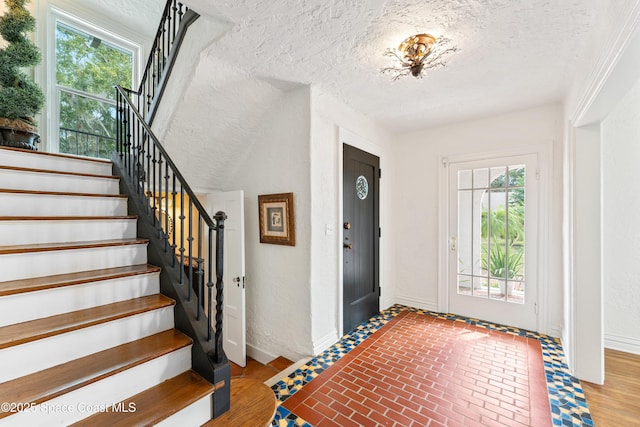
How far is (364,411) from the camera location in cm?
187

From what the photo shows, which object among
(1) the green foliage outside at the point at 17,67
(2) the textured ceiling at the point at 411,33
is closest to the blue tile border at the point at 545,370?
(2) the textured ceiling at the point at 411,33

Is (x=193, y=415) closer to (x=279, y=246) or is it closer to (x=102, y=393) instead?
(x=102, y=393)

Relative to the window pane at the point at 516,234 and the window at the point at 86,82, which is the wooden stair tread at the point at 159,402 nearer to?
the window pane at the point at 516,234

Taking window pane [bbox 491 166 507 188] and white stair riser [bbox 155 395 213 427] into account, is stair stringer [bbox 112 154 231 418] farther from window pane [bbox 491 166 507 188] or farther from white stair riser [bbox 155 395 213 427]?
window pane [bbox 491 166 507 188]

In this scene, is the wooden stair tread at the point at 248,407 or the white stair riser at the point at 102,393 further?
the wooden stair tread at the point at 248,407

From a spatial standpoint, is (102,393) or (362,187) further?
(362,187)

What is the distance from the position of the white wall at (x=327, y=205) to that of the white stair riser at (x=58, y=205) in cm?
167

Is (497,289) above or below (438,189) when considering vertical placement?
below

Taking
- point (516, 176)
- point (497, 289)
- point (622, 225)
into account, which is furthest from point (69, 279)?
point (622, 225)

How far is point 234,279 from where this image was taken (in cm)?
291

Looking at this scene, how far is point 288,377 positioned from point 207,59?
2695mm

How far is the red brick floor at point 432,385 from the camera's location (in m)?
1.82

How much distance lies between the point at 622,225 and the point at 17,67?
247 inches

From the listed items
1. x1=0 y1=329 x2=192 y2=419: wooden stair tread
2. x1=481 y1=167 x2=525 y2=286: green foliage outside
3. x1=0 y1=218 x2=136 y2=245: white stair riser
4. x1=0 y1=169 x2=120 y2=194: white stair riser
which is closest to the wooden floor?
x1=481 y1=167 x2=525 y2=286: green foliage outside
